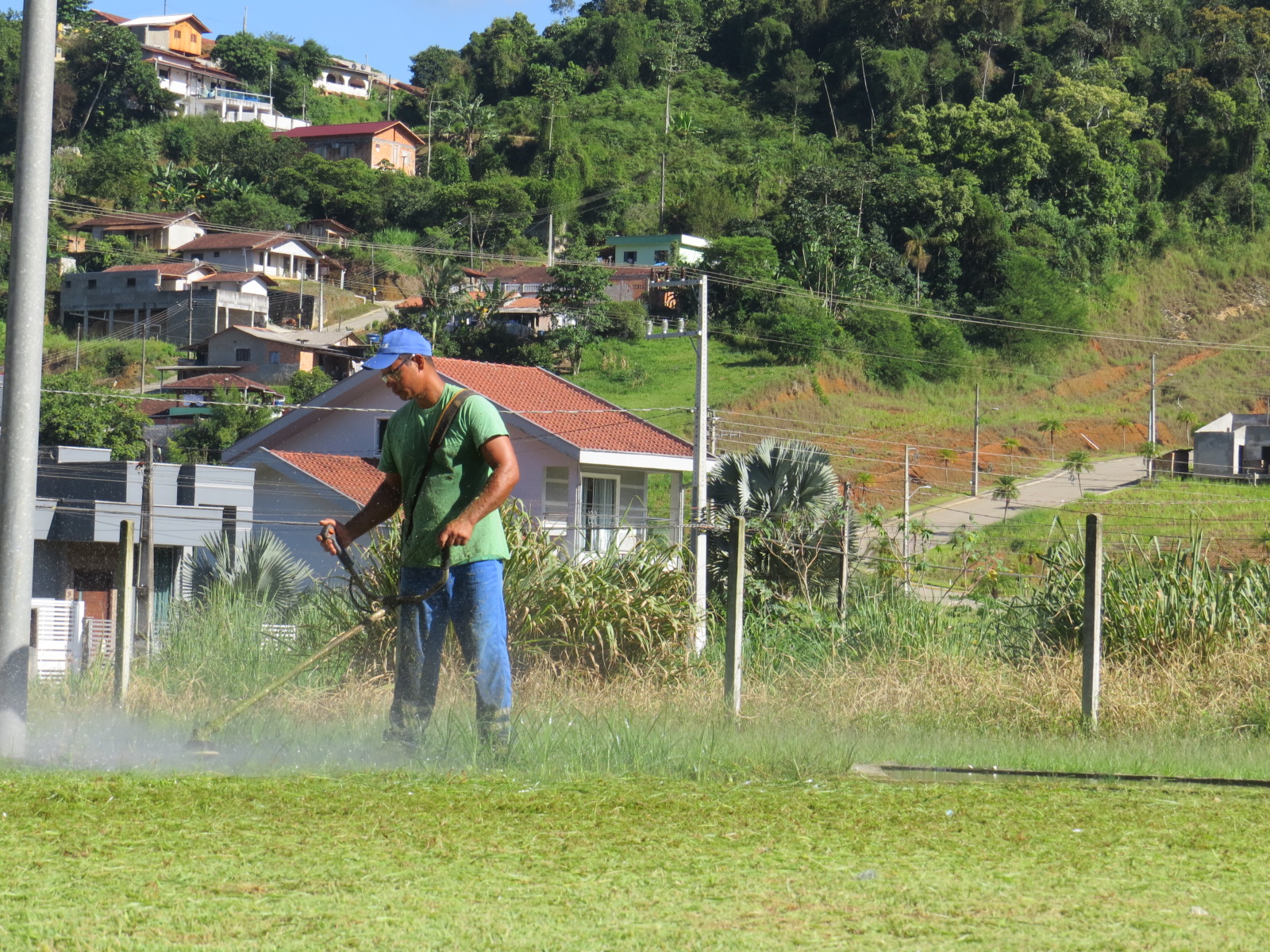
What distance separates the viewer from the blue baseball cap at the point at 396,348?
18.1 feet

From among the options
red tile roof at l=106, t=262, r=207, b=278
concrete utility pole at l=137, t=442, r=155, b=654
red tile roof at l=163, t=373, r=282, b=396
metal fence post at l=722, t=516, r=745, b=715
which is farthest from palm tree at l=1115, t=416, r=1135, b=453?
metal fence post at l=722, t=516, r=745, b=715

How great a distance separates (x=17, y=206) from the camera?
5.37 m

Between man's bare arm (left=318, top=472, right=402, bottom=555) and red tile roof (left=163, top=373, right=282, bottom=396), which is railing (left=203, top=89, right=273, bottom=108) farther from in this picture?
man's bare arm (left=318, top=472, right=402, bottom=555)

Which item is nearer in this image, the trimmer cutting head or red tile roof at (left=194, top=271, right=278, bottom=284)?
the trimmer cutting head

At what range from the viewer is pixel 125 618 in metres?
8.04

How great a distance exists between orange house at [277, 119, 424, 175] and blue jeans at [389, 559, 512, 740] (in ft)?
373

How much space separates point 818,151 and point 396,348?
10395 cm

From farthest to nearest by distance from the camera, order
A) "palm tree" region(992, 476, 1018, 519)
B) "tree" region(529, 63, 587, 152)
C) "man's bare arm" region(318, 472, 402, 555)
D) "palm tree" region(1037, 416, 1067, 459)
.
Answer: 1. "tree" region(529, 63, 587, 152)
2. "palm tree" region(1037, 416, 1067, 459)
3. "palm tree" region(992, 476, 1018, 519)
4. "man's bare arm" region(318, 472, 402, 555)

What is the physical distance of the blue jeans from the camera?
5359 millimetres

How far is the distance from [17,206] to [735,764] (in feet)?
11.2

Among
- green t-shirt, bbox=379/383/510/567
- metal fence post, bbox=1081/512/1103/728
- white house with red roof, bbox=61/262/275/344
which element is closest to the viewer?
green t-shirt, bbox=379/383/510/567

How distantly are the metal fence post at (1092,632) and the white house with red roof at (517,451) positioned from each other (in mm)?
18997

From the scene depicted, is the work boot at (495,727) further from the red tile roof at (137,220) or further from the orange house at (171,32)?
the orange house at (171,32)

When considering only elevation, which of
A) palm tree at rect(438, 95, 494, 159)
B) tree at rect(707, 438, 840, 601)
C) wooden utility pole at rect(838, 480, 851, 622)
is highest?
palm tree at rect(438, 95, 494, 159)
